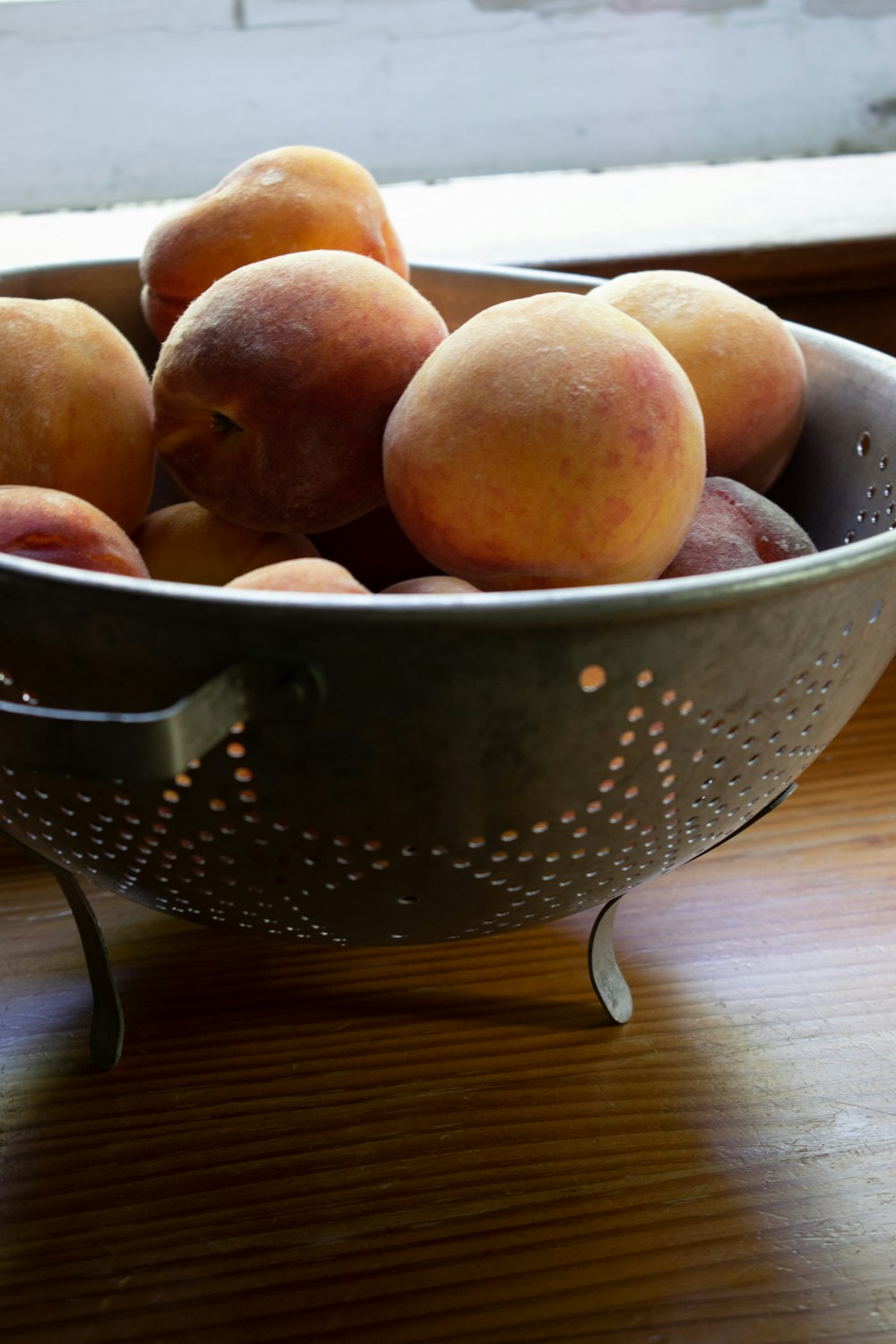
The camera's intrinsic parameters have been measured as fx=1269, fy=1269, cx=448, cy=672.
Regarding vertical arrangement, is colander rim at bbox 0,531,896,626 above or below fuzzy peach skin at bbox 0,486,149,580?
above

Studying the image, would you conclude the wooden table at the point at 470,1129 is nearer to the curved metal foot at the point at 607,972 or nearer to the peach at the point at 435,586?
the curved metal foot at the point at 607,972

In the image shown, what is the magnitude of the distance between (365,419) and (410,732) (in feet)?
0.61

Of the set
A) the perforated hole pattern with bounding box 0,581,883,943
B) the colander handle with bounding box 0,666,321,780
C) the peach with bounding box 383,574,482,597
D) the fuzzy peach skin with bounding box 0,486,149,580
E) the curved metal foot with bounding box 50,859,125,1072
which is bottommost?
the curved metal foot with bounding box 50,859,125,1072

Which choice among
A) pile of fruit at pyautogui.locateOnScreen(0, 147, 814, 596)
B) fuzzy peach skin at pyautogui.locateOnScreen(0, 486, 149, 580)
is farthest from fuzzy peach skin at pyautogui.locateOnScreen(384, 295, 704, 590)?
fuzzy peach skin at pyautogui.locateOnScreen(0, 486, 149, 580)

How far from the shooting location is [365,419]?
50cm

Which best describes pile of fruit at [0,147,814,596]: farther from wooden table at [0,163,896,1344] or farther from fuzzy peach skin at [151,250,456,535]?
wooden table at [0,163,896,1344]

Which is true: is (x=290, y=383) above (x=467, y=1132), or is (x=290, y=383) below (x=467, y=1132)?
above

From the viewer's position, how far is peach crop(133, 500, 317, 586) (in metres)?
0.53

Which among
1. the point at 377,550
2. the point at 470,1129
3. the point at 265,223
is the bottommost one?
the point at 470,1129

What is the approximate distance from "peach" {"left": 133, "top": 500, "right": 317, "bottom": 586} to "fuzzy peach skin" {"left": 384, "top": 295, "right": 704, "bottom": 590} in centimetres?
8

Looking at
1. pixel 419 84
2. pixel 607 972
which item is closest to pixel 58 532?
pixel 607 972

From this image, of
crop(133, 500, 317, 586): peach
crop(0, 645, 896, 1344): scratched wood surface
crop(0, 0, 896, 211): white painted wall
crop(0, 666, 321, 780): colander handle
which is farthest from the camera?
crop(0, 0, 896, 211): white painted wall

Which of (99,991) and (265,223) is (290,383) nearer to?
(265,223)

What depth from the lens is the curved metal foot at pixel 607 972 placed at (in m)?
0.54
